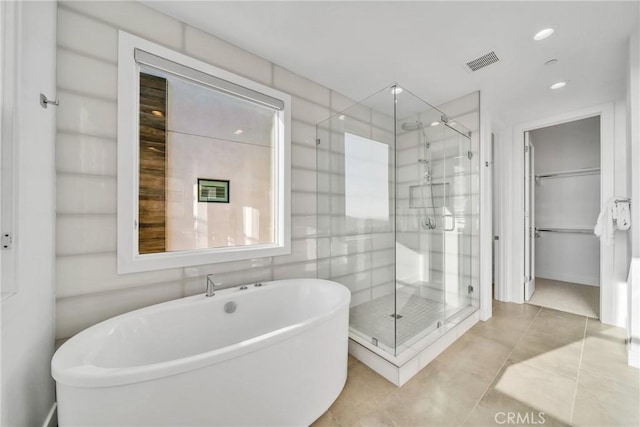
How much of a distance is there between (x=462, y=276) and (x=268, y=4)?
10.3 feet

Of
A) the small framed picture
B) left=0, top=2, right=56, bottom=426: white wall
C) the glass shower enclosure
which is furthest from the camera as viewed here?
the glass shower enclosure

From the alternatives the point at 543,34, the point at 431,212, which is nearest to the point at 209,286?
the point at 431,212

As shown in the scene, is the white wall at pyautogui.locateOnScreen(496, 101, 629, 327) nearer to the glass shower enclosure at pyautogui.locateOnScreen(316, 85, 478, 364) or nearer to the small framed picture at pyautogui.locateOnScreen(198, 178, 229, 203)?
the glass shower enclosure at pyautogui.locateOnScreen(316, 85, 478, 364)

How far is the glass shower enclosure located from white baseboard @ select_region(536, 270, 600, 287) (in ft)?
8.91

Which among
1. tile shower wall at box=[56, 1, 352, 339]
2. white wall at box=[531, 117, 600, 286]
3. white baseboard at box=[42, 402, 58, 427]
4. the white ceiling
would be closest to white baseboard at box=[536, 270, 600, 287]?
white wall at box=[531, 117, 600, 286]

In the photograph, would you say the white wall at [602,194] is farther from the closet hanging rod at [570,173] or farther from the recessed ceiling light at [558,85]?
the closet hanging rod at [570,173]

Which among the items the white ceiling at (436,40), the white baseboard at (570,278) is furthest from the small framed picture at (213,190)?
the white baseboard at (570,278)

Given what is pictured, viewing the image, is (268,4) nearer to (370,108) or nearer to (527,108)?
(370,108)

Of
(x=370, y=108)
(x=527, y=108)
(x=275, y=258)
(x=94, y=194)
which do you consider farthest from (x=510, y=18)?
(x=94, y=194)

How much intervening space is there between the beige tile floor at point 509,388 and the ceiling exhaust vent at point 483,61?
2496 millimetres

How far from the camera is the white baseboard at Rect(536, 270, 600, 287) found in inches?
149

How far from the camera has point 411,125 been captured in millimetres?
2473

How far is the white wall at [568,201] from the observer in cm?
376

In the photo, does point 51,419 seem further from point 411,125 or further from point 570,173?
point 570,173
